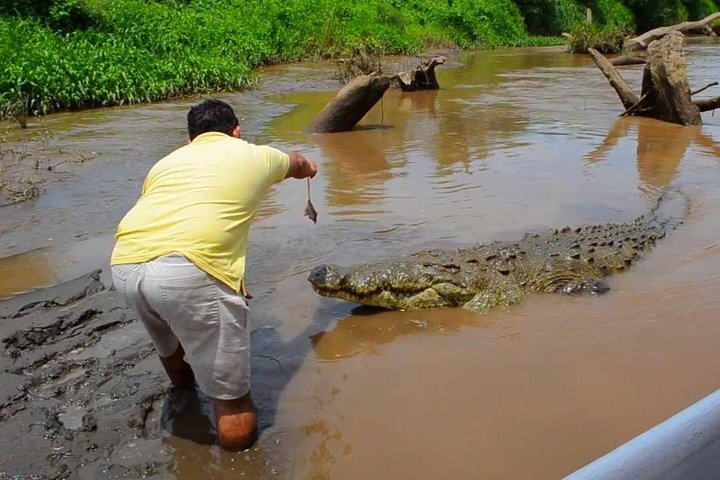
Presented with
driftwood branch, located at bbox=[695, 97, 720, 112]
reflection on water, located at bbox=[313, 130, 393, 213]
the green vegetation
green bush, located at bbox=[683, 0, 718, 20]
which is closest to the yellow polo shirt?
reflection on water, located at bbox=[313, 130, 393, 213]

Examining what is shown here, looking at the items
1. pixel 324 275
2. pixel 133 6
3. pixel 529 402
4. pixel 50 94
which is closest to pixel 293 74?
pixel 133 6

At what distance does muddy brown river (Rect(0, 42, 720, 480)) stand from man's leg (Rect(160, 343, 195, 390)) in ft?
0.33

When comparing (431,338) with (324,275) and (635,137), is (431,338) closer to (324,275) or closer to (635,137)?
(324,275)

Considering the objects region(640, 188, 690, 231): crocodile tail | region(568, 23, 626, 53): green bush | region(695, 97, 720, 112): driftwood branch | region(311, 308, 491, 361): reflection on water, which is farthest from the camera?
region(568, 23, 626, 53): green bush

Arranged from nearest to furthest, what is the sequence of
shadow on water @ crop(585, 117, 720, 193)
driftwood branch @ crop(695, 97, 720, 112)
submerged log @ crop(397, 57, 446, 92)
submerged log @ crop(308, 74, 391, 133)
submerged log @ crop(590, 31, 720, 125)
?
shadow on water @ crop(585, 117, 720, 193), submerged log @ crop(308, 74, 391, 133), submerged log @ crop(590, 31, 720, 125), driftwood branch @ crop(695, 97, 720, 112), submerged log @ crop(397, 57, 446, 92)

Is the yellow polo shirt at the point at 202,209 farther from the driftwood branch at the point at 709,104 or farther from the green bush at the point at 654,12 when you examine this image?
the green bush at the point at 654,12

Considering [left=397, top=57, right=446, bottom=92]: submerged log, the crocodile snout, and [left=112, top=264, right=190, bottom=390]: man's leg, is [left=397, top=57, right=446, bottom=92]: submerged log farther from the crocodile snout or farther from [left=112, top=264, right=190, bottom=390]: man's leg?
[left=112, top=264, right=190, bottom=390]: man's leg

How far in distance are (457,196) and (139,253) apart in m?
4.57

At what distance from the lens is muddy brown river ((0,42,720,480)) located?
2.98 m

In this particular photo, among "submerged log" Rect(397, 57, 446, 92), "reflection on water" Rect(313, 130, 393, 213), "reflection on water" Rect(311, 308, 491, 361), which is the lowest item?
"reflection on water" Rect(311, 308, 491, 361)

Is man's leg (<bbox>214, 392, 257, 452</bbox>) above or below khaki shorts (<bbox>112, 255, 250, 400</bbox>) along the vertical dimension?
below

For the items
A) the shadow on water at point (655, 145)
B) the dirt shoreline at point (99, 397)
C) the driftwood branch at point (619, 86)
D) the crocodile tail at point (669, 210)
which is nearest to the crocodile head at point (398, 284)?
the dirt shoreline at point (99, 397)

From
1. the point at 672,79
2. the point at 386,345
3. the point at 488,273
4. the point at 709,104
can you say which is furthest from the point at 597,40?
the point at 386,345

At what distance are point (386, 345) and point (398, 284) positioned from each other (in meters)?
0.49
